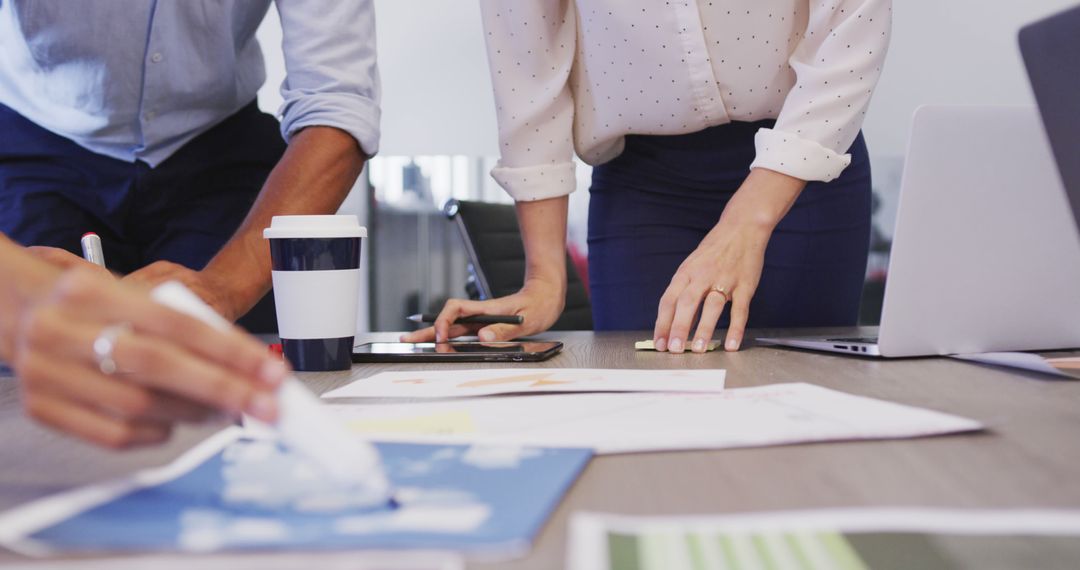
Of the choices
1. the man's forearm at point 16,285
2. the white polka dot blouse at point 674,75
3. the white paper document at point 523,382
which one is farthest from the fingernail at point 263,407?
the white polka dot blouse at point 674,75

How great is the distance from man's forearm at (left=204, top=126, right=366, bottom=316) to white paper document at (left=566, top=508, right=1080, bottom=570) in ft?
3.01

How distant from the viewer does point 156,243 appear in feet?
5.14

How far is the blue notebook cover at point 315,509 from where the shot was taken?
38 centimetres

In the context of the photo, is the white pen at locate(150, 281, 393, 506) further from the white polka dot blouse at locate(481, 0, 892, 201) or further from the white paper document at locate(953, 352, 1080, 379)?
the white polka dot blouse at locate(481, 0, 892, 201)

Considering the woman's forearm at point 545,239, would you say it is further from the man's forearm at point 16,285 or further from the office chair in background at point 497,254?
the man's forearm at point 16,285

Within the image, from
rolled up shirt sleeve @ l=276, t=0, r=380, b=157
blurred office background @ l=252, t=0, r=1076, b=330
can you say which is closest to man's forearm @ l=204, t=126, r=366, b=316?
rolled up shirt sleeve @ l=276, t=0, r=380, b=157

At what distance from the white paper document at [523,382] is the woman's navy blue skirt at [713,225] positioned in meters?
0.64

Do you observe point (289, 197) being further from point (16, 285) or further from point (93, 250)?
point (16, 285)

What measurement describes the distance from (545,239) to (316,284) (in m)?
0.60

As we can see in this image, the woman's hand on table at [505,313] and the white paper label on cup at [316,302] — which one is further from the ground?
the white paper label on cup at [316,302]

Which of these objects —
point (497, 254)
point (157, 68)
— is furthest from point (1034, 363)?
point (497, 254)

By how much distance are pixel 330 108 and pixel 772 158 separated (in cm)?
70

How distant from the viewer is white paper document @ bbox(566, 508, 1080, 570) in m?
0.36

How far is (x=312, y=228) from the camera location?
883mm
